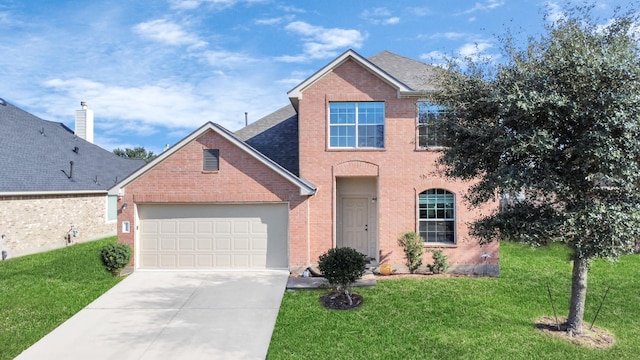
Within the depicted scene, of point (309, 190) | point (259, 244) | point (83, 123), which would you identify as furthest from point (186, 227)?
point (83, 123)

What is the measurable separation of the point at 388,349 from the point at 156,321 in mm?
5518

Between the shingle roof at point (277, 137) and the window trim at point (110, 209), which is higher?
the shingle roof at point (277, 137)

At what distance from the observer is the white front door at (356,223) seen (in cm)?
1431

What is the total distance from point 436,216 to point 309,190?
4.82m

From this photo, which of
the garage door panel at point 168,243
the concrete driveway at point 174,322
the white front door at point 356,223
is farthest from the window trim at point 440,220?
the garage door panel at point 168,243

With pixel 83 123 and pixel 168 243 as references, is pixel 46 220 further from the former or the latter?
pixel 83 123

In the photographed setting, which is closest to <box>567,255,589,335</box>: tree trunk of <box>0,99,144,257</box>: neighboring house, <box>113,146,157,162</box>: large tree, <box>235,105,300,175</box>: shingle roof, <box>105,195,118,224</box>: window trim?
<box>235,105,300,175</box>: shingle roof

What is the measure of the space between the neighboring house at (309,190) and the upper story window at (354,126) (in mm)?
37

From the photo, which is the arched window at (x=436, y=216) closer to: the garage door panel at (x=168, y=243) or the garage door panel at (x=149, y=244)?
the garage door panel at (x=168, y=243)

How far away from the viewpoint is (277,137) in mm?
15773

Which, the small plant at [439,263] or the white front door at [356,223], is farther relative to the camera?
the white front door at [356,223]

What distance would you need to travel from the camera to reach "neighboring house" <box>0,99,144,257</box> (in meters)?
17.1

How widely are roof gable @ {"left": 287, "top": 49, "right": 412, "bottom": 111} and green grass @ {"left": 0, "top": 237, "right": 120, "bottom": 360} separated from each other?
347 inches

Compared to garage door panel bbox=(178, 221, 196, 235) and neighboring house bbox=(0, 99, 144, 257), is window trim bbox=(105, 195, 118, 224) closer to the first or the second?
neighboring house bbox=(0, 99, 144, 257)
